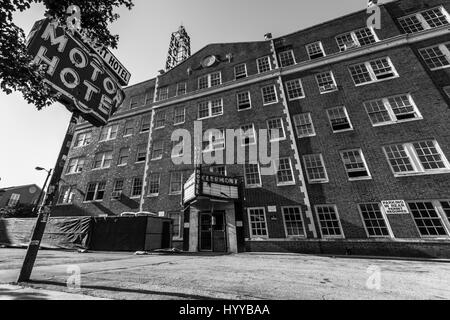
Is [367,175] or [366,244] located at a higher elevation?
[367,175]

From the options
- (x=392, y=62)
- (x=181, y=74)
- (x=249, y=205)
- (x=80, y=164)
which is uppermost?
(x=181, y=74)

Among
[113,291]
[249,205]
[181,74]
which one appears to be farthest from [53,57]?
[181,74]

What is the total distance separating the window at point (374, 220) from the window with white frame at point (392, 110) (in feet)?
20.4

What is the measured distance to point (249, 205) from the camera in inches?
606

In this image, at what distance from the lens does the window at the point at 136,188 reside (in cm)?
1952

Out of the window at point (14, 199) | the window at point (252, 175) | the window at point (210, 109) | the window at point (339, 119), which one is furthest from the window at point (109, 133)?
the window at point (14, 199)

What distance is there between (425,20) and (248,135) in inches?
710

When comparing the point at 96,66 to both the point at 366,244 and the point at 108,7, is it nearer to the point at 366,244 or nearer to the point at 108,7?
the point at 108,7

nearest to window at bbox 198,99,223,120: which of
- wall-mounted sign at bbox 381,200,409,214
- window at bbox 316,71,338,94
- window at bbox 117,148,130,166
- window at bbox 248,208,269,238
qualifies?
window at bbox 117,148,130,166

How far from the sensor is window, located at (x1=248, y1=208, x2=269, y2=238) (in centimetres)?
1450

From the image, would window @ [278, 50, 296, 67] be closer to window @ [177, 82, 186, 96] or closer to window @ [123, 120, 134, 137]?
window @ [177, 82, 186, 96]

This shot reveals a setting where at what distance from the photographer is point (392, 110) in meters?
14.5
